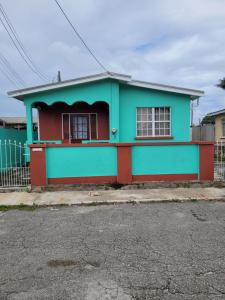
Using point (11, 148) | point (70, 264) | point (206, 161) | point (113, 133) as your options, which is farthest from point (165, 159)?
point (11, 148)

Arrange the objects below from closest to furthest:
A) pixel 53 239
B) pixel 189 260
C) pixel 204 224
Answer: pixel 189 260 → pixel 53 239 → pixel 204 224

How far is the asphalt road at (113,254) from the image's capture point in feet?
9.82

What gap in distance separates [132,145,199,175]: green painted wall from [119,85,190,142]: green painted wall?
348cm

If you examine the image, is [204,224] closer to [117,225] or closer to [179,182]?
[117,225]

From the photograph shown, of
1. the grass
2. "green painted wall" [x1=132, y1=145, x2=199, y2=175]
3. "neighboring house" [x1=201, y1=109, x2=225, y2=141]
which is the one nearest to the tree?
"neighboring house" [x1=201, y1=109, x2=225, y2=141]

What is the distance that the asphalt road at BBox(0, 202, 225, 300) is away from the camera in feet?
9.82

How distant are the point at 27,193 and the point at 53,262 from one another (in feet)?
15.1

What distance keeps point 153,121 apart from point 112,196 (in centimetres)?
559

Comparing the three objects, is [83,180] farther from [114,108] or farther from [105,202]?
[114,108]

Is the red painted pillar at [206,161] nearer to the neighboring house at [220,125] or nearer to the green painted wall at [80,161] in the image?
the green painted wall at [80,161]

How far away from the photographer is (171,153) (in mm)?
8562

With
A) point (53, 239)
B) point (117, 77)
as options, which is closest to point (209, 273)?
point (53, 239)

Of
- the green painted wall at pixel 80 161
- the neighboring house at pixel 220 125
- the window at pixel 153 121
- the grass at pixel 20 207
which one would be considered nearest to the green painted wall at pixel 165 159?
the green painted wall at pixel 80 161

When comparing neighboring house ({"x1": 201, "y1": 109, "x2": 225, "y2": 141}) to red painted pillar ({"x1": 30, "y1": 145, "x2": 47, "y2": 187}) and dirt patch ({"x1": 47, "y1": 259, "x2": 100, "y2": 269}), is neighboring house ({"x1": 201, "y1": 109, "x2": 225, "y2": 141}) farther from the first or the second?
dirt patch ({"x1": 47, "y1": 259, "x2": 100, "y2": 269})
